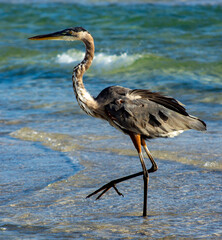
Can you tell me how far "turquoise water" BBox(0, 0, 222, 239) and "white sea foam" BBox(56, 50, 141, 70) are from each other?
1.1 inches

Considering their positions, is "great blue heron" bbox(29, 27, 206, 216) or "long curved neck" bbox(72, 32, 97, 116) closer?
"great blue heron" bbox(29, 27, 206, 216)

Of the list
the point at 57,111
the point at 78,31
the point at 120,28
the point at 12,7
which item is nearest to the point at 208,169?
the point at 78,31

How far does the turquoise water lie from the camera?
4398 mm

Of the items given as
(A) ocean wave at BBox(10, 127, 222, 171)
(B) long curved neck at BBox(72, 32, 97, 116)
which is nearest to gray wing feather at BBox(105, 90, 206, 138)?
(B) long curved neck at BBox(72, 32, 97, 116)

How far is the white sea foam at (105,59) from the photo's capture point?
1241cm

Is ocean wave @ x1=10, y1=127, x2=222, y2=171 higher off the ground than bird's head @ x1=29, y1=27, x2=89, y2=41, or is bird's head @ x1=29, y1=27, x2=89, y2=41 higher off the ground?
bird's head @ x1=29, y1=27, x2=89, y2=41

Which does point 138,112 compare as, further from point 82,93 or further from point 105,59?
point 105,59

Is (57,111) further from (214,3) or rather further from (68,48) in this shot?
(214,3)

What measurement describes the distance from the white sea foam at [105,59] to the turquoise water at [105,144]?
1.1 inches

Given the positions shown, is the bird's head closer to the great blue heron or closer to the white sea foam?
the great blue heron

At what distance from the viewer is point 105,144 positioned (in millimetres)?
6832

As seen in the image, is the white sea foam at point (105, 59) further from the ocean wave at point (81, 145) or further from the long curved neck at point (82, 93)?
the long curved neck at point (82, 93)

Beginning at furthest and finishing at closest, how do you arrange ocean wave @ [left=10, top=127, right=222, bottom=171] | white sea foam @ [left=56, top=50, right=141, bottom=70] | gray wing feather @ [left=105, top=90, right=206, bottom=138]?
white sea foam @ [left=56, top=50, right=141, bottom=70]
ocean wave @ [left=10, top=127, right=222, bottom=171]
gray wing feather @ [left=105, top=90, right=206, bottom=138]

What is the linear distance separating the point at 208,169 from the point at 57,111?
3.59m
